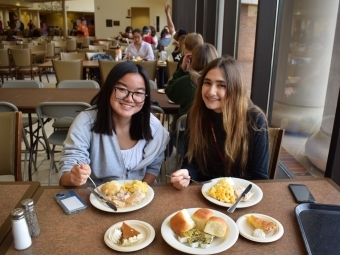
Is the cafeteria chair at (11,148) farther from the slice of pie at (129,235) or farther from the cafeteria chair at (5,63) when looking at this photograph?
the cafeteria chair at (5,63)

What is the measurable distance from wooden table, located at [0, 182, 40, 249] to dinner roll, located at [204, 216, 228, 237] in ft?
2.02

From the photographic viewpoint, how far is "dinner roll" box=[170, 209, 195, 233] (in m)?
0.95

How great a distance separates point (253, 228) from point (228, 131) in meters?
0.60

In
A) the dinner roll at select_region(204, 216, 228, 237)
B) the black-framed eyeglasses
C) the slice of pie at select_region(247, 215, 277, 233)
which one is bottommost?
the slice of pie at select_region(247, 215, 277, 233)

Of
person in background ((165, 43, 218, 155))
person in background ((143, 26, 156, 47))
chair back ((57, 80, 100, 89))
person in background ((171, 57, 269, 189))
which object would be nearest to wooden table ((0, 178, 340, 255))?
person in background ((171, 57, 269, 189))

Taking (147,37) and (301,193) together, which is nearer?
(301,193)

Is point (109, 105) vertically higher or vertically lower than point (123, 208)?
higher

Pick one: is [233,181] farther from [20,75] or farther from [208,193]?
[20,75]

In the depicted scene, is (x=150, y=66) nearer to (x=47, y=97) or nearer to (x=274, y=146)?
(x=47, y=97)

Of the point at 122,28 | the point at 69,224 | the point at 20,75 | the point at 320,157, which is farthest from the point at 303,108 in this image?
the point at 122,28

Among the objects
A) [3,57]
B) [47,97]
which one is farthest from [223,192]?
[3,57]

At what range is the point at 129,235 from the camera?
94cm

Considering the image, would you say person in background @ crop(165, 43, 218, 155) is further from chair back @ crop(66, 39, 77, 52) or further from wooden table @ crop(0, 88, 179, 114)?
chair back @ crop(66, 39, 77, 52)

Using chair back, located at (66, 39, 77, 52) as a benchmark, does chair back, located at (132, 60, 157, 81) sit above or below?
below
